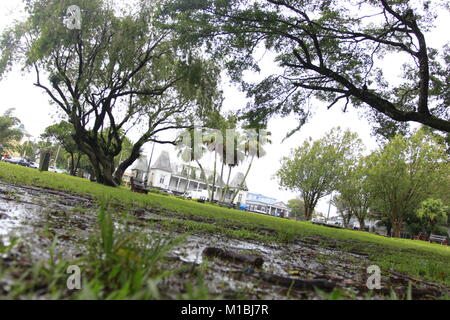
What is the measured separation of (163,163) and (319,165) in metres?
50.6

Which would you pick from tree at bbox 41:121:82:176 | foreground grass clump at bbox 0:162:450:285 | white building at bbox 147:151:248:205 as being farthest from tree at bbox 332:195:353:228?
tree at bbox 41:121:82:176

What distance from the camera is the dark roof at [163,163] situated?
77688 millimetres

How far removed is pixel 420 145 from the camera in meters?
31.1

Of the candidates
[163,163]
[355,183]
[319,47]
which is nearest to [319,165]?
[355,183]

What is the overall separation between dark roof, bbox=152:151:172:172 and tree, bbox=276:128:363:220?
145ft

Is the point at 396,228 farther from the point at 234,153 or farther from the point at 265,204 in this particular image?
the point at 265,204

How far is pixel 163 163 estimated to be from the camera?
79438mm

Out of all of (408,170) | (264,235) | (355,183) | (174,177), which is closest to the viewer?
(264,235)

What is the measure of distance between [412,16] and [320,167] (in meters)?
30.9

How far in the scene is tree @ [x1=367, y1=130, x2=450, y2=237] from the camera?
100 feet

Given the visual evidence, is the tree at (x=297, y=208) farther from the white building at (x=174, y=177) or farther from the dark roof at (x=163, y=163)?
the dark roof at (x=163, y=163)

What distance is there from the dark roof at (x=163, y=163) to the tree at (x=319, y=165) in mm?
44250

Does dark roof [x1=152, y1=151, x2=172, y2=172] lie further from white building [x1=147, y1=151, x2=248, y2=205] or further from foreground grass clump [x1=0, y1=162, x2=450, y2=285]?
foreground grass clump [x1=0, y1=162, x2=450, y2=285]
